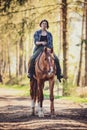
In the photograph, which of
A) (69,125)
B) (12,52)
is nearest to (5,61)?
(12,52)

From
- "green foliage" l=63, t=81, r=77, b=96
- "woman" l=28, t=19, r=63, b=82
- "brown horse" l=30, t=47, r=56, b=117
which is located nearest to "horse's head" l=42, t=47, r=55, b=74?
"brown horse" l=30, t=47, r=56, b=117

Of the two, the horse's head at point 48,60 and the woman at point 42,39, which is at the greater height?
the woman at point 42,39

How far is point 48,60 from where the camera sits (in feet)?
44.2

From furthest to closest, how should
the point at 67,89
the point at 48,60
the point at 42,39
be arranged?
1. the point at 67,89
2. the point at 42,39
3. the point at 48,60

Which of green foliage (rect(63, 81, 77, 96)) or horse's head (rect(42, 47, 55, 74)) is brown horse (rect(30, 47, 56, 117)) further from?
→ green foliage (rect(63, 81, 77, 96))

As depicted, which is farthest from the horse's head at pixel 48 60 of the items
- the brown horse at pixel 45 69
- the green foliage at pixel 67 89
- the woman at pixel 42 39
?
the green foliage at pixel 67 89

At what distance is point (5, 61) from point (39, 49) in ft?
159

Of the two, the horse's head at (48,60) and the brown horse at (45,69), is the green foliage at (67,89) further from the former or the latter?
the horse's head at (48,60)

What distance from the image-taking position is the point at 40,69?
44.6 ft

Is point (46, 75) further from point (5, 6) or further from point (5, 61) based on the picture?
point (5, 61)

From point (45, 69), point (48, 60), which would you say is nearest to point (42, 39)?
point (48, 60)

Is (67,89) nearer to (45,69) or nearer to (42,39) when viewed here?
(42,39)

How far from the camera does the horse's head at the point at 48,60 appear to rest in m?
13.4

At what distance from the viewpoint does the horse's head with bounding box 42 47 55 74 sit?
44.1ft
